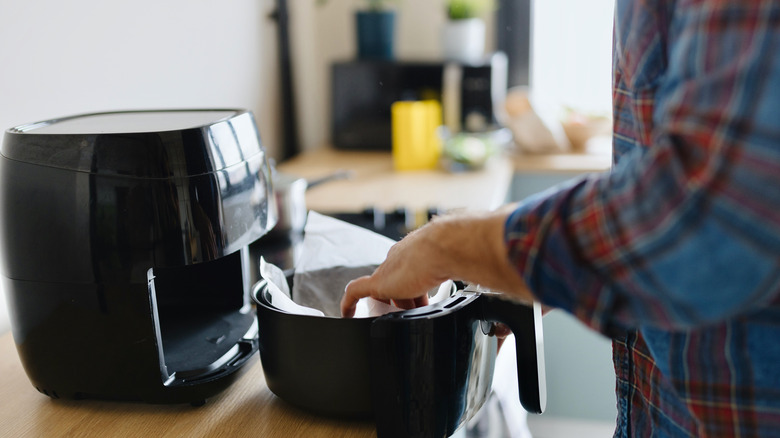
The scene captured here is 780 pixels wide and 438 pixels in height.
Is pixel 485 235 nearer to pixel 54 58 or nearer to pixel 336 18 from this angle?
pixel 54 58

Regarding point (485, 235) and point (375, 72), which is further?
point (375, 72)

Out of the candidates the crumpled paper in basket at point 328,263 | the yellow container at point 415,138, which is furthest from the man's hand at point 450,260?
the yellow container at point 415,138

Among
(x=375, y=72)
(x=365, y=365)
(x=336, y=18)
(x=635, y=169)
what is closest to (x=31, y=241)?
(x=365, y=365)

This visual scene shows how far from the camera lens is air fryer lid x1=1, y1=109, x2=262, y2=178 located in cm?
73

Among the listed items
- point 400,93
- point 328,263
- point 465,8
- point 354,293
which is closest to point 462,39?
point 465,8

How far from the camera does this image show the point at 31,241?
0.75 metres

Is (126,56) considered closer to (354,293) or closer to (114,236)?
(114,236)

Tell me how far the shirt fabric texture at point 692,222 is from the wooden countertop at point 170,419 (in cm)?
32

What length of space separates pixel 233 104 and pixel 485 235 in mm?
1412

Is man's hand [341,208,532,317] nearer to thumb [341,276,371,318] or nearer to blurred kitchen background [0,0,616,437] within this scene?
thumb [341,276,371,318]

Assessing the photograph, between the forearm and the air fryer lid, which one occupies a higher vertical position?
the air fryer lid

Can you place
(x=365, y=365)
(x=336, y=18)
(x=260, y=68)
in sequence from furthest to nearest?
1. (x=336, y=18)
2. (x=260, y=68)
3. (x=365, y=365)

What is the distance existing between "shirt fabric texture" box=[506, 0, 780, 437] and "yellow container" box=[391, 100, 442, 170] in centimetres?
150

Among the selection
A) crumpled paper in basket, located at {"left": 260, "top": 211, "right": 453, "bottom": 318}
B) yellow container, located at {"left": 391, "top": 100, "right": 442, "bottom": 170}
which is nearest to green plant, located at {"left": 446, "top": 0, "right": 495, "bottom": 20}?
yellow container, located at {"left": 391, "top": 100, "right": 442, "bottom": 170}
